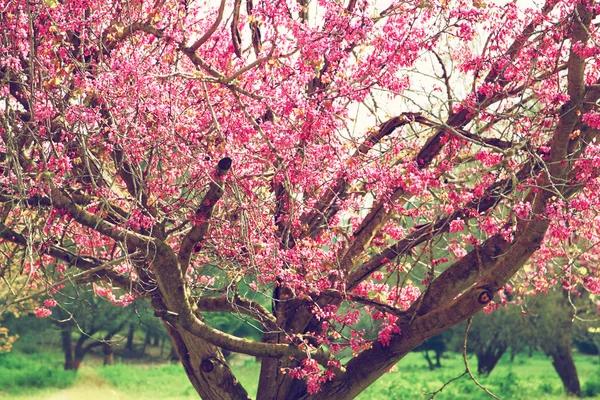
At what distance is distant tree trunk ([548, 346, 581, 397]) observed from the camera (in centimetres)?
2347

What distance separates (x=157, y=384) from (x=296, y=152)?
863 inches

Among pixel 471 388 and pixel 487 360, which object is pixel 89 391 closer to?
pixel 471 388

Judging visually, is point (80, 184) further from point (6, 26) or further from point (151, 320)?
point (151, 320)

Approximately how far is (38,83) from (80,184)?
3.92 feet

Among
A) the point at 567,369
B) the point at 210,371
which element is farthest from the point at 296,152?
the point at 567,369

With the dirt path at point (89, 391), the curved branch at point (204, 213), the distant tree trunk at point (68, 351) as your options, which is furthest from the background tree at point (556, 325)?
the distant tree trunk at point (68, 351)

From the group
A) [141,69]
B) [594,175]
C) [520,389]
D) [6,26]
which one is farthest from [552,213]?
[520,389]

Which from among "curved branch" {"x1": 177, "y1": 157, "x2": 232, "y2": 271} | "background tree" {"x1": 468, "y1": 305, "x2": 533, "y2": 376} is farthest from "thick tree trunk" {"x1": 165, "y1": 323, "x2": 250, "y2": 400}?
"background tree" {"x1": 468, "y1": 305, "x2": 533, "y2": 376}

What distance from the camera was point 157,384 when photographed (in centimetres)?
2752

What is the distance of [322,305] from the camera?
8.10 metres

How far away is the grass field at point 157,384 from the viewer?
950 inches

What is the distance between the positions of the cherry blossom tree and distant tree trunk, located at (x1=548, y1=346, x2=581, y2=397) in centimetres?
1698

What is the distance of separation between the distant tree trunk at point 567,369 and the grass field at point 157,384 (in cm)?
53

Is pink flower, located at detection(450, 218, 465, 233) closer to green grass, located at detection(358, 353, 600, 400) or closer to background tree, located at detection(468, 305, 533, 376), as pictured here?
green grass, located at detection(358, 353, 600, 400)
